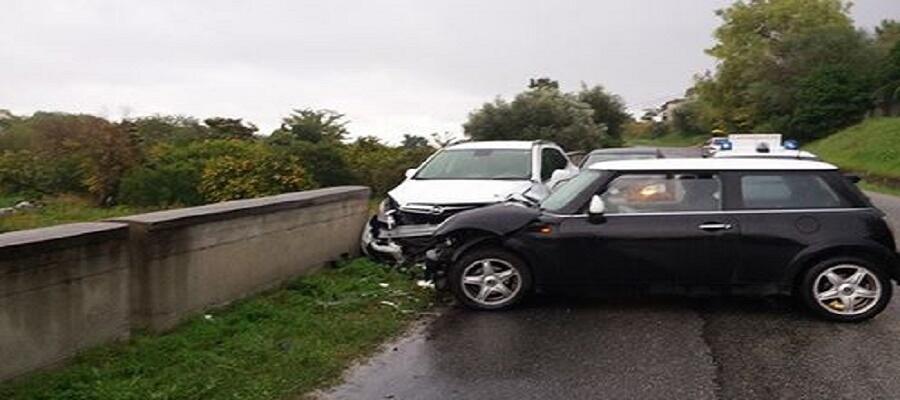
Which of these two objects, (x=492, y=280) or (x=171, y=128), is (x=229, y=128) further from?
(x=492, y=280)

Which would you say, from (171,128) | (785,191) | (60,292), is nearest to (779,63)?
(171,128)

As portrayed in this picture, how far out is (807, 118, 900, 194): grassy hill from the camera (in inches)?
1172

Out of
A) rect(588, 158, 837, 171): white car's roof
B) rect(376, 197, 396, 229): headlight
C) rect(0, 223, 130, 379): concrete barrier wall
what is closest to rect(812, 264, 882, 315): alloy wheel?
rect(588, 158, 837, 171): white car's roof

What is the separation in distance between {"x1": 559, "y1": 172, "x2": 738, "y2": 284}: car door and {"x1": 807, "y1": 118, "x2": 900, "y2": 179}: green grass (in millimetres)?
23706

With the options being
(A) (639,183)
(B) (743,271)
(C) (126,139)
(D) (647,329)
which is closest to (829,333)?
(B) (743,271)

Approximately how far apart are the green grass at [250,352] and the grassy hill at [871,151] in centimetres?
2223

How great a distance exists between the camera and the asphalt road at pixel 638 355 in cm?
558

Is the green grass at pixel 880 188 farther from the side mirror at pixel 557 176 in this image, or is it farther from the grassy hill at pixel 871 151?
the side mirror at pixel 557 176

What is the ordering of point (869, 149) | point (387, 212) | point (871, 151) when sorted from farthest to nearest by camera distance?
point (869, 149)
point (871, 151)
point (387, 212)

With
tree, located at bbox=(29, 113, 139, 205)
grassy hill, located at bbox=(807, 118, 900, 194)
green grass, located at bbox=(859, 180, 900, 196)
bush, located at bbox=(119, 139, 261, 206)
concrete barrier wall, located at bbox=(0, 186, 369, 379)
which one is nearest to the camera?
concrete barrier wall, located at bbox=(0, 186, 369, 379)

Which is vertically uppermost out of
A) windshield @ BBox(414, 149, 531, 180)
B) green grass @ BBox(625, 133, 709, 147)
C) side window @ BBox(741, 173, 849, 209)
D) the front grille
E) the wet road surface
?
green grass @ BBox(625, 133, 709, 147)

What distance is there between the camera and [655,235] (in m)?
7.85

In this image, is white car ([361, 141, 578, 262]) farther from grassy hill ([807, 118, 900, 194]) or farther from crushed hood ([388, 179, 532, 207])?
grassy hill ([807, 118, 900, 194])

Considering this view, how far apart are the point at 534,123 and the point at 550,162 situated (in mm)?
27258
